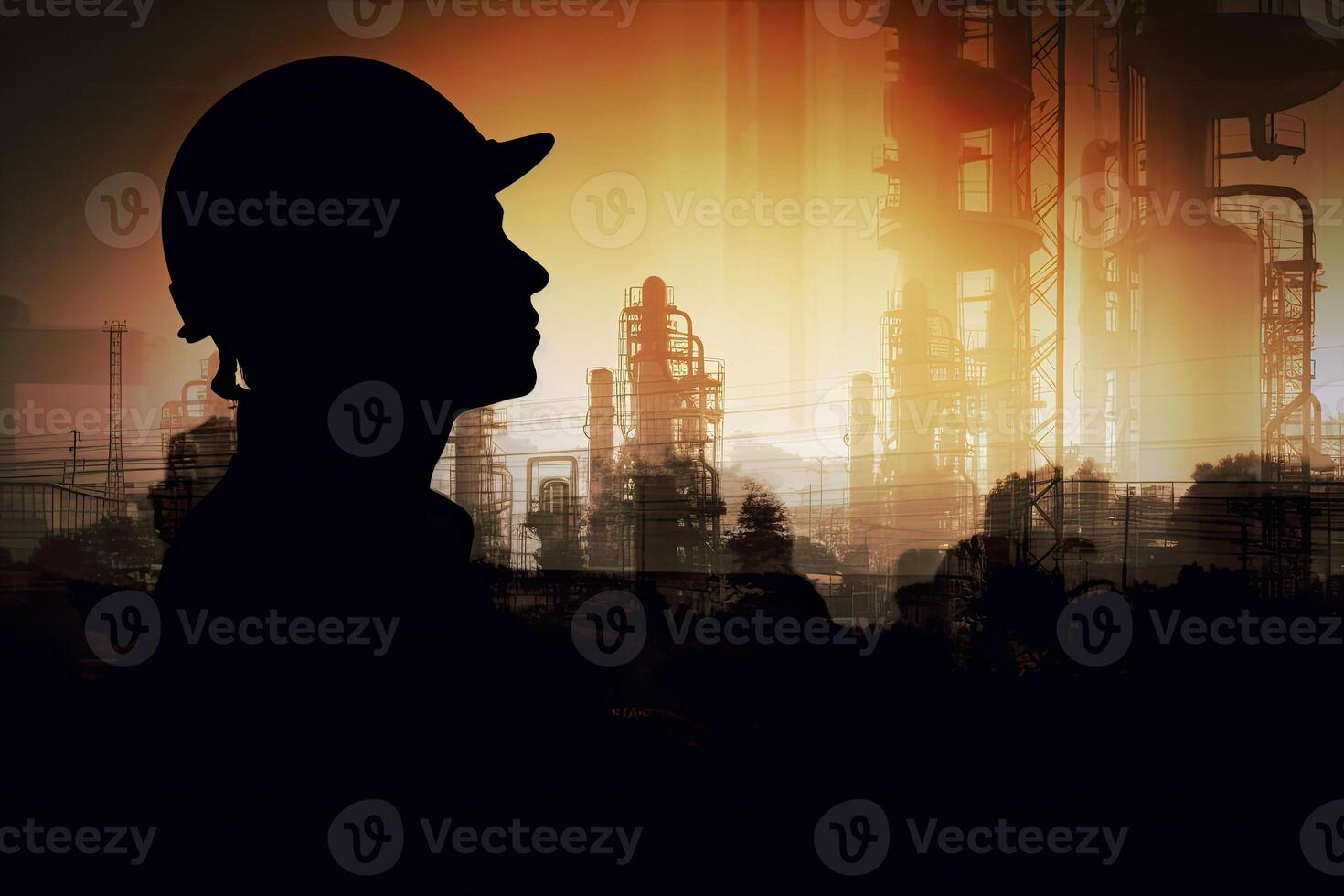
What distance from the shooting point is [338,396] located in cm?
302

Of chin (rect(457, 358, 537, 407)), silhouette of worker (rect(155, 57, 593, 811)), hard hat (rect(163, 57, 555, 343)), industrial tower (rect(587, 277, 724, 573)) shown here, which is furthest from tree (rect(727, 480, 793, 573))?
hard hat (rect(163, 57, 555, 343))

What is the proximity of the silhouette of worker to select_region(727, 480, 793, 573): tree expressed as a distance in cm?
1867

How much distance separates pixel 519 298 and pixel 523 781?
161 centimetres

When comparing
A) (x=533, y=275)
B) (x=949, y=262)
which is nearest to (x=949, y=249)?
(x=949, y=262)

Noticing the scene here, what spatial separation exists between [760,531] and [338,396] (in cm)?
1970

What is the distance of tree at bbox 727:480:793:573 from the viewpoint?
21719 millimetres

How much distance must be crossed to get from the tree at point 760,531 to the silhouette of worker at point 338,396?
1867cm

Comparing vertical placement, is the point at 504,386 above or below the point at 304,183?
below

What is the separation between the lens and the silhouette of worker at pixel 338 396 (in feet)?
9.42

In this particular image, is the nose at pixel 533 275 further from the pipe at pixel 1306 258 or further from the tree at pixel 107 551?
the pipe at pixel 1306 258

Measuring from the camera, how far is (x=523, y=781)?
293cm

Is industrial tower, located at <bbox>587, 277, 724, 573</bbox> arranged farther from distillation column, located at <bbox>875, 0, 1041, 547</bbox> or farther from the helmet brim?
the helmet brim

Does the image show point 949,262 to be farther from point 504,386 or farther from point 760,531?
point 504,386

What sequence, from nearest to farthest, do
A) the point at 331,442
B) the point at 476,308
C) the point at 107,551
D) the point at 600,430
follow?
the point at 331,442
the point at 476,308
the point at 107,551
the point at 600,430
